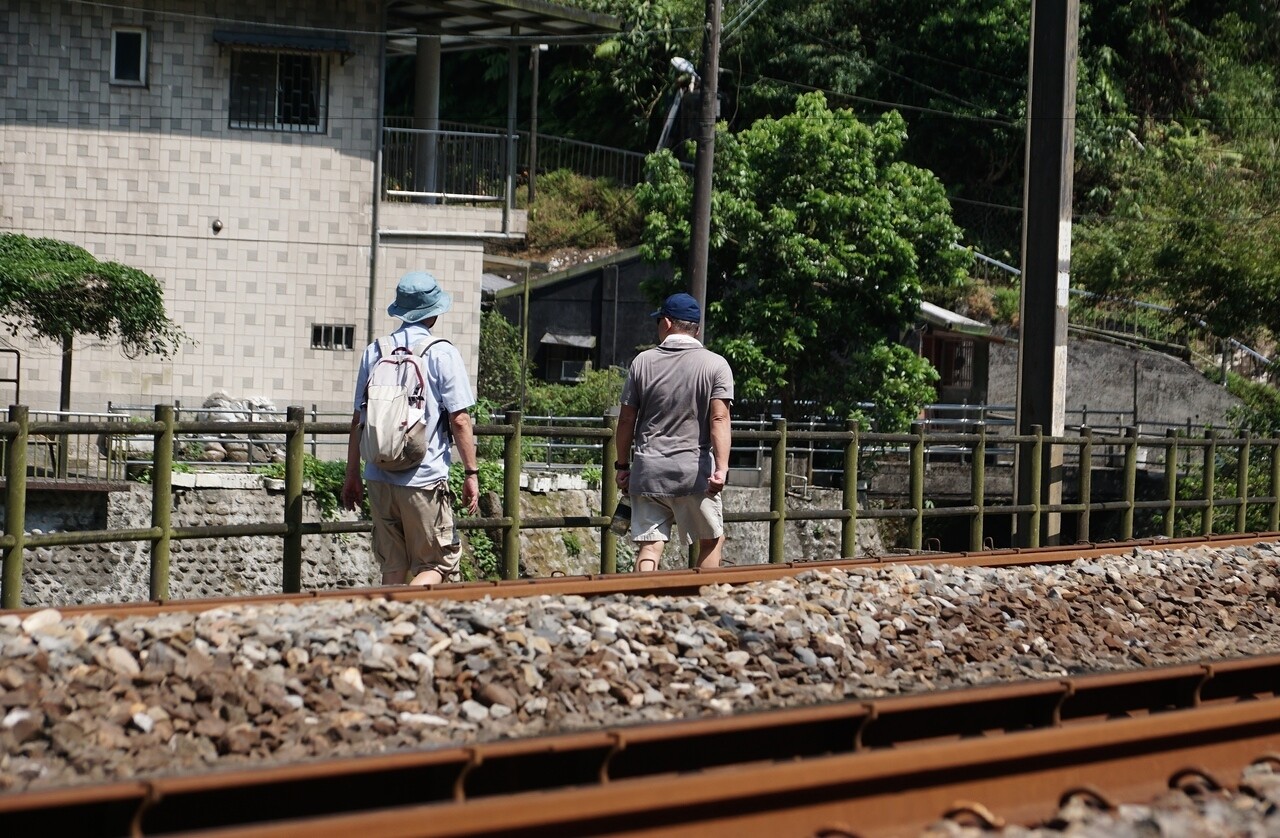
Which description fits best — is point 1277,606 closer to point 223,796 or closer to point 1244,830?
point 1244,830

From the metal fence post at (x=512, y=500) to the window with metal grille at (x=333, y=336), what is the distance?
491 inches

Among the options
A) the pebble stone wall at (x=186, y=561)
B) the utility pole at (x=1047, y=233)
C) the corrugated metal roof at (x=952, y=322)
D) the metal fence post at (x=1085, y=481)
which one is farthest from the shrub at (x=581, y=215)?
the utility pole at (x=1047, y=233)

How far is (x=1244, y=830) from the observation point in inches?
132

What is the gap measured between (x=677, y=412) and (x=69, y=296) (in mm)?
12258

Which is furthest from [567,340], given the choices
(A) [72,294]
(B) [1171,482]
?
(B) [1171,482]

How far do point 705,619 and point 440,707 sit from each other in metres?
1.45

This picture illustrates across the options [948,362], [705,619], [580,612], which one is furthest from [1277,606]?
[948,362]

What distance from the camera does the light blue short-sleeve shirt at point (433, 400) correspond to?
686 cm

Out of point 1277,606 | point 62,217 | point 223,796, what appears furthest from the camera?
point 62,217

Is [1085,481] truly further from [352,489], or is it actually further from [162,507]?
[162,507]

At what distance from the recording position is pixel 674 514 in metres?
7.84

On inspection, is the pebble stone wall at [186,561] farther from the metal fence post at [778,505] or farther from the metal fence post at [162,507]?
the metal fence post at [162,507]

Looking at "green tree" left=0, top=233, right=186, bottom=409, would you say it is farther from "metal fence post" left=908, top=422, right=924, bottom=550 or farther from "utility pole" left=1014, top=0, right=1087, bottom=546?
"utility pole" left=1014, top=0, right=1087, bottom=546

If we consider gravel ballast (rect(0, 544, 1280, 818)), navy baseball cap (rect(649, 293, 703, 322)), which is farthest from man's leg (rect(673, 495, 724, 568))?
navy baseball cap (rect(649, 293, 703, 322))
